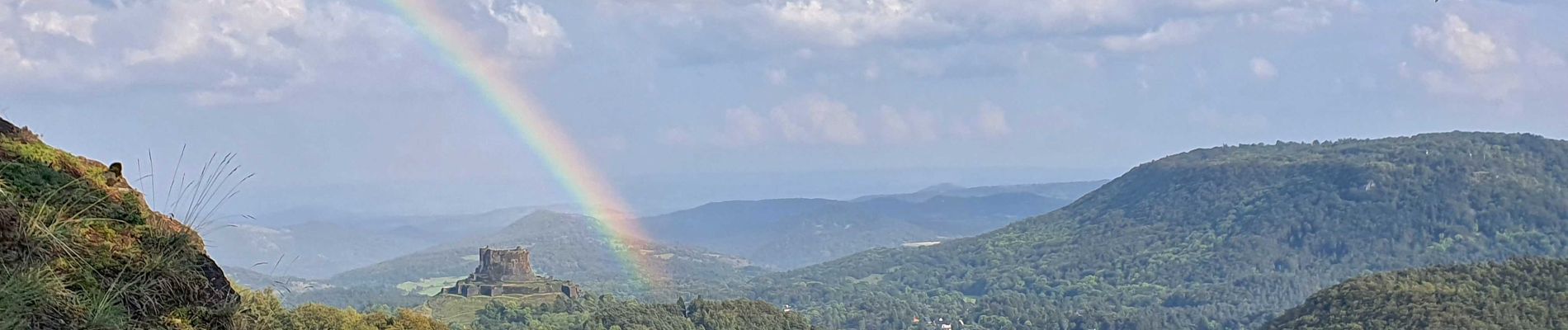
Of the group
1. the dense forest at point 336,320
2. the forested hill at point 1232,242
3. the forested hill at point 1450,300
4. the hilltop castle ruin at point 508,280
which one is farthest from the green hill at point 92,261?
the forested hill at point 1232,242

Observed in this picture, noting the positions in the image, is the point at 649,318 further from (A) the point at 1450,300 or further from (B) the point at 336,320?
(A) the point at 1450,300

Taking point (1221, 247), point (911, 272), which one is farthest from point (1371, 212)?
point (911, 272)

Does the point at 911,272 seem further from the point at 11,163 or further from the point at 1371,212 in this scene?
the point at 11,163

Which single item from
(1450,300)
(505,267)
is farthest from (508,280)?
(1450,300)

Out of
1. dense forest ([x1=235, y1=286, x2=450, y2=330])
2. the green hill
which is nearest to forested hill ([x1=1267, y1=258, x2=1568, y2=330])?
dense forest ([x1=235, y1=286, x2=450, y2=330])

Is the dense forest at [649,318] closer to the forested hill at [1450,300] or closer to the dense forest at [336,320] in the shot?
the dense forest at [336,320]
